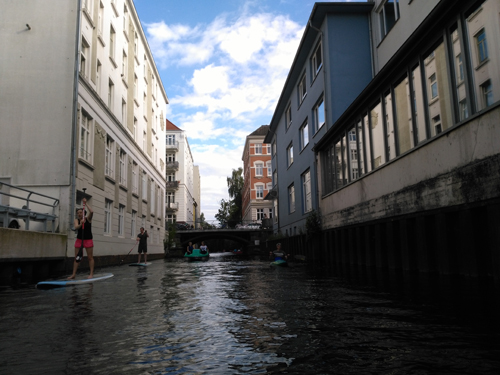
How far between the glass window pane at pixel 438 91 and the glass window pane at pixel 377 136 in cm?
309

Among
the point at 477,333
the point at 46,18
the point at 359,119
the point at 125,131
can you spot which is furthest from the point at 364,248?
the point at 125,131

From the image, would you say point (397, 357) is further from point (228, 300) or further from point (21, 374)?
point (228, 300)

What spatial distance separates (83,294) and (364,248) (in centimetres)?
907

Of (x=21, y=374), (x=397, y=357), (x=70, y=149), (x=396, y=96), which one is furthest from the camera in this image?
(x=70, y=149)

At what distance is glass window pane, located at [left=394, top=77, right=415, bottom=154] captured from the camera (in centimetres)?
1126

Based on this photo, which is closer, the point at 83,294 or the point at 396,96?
the point at 83,294

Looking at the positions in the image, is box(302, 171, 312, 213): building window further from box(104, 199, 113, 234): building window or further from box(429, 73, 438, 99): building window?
box(429, 73, 438, 99): building window

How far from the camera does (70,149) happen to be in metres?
17.5

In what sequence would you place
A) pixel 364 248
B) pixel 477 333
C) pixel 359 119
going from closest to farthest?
pixel 477 333, pixel 364 248, pixel 359 119

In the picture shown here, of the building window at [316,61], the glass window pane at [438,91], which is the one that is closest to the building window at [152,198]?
the building window at [316,61]

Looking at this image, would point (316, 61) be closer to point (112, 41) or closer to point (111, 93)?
point (111, 93)

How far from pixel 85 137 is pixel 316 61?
12.7 meters

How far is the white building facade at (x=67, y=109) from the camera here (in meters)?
17.5

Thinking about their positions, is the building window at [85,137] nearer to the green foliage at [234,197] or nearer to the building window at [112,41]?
the building window at [112,41]
